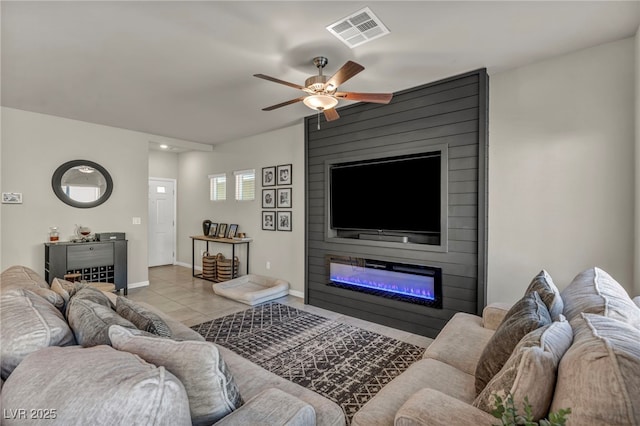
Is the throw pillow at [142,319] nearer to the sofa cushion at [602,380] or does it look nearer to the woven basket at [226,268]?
the sofa cushion at [602,380]

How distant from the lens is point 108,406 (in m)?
0.76

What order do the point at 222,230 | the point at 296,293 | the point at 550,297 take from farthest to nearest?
the point at 222,230
the point at 296,293
the point at 550,297

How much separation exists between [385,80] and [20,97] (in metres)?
4.40

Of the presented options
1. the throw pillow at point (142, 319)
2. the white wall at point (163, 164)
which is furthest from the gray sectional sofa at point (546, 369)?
the white wall at point (163, 164)

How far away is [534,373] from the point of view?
1.03 metres

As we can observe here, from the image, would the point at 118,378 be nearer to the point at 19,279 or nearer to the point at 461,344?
the point at 19,279

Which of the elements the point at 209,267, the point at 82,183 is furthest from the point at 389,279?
the point at 82,183

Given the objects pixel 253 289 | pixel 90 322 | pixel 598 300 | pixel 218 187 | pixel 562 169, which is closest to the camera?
pixel 90 322

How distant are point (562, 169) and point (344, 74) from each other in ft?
7.03

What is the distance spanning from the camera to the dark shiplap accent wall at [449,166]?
119 inches

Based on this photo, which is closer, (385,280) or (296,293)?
(385,280)

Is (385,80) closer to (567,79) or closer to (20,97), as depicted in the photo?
(567,79)

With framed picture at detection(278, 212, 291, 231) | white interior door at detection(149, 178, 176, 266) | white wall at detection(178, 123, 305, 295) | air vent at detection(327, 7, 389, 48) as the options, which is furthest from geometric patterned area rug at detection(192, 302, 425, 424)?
white interior door at detection(149, 178, 176, 266)

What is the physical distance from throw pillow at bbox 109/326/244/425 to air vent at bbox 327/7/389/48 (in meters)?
2.25
